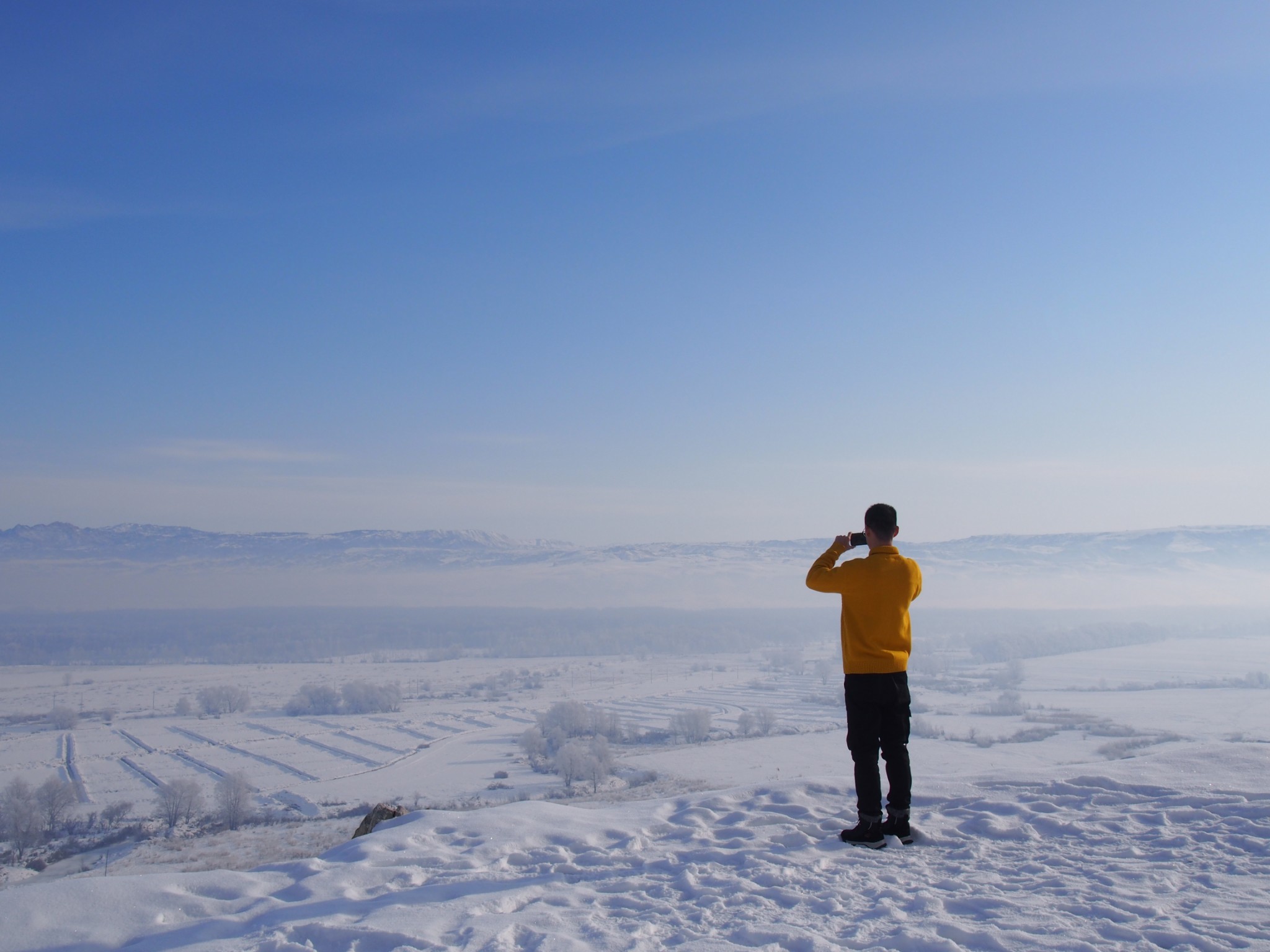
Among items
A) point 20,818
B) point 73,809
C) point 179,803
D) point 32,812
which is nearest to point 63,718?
point 73,809

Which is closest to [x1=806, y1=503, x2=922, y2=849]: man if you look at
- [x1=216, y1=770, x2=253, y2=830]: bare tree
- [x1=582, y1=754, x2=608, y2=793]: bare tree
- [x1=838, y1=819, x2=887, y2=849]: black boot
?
[x1=838, y1=819, x2=887, y2=849]: black boot

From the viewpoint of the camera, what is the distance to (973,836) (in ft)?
18.4

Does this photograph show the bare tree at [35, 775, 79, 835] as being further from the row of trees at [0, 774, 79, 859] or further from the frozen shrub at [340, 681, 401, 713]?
the frozen shrub at [340, 681, 401, 713]

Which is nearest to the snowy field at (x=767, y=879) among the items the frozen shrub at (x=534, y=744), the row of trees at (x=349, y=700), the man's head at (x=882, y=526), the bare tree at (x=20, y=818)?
the man's head at (x=882, y=526)

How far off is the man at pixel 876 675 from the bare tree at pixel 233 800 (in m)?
27.9

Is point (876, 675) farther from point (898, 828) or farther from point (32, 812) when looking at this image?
point (32, 812)

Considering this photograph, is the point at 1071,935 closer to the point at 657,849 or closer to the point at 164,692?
the point at 657,849

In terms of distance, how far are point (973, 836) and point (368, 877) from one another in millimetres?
4449

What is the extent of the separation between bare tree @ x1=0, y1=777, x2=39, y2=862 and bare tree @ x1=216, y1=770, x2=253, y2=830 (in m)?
5.59

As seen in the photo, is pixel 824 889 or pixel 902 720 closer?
pixel 824 889

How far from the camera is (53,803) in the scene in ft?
89.4

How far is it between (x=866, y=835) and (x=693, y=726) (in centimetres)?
3974

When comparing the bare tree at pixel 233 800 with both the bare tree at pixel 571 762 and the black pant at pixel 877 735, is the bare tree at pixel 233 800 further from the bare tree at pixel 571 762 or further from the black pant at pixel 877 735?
the black pant at pixel 877 735

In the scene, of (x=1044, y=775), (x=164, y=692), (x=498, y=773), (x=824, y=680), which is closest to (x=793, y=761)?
(x=498, y=773)
